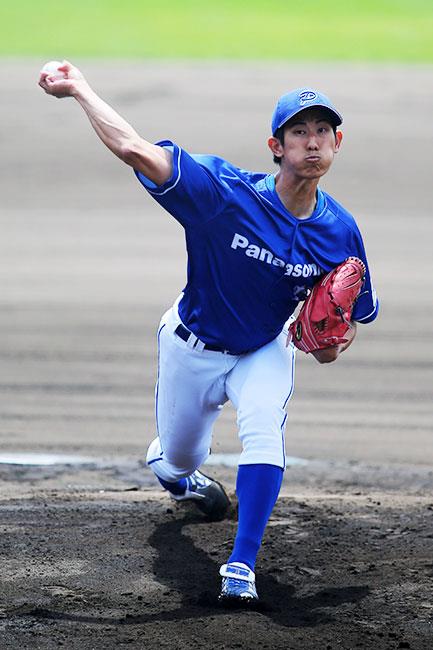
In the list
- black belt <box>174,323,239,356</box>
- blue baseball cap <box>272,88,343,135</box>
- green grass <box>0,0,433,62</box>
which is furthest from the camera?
green grass <box>0,0,433,62</box>

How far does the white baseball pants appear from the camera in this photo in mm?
5082

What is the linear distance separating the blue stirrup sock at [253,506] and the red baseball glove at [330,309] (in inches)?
23.0

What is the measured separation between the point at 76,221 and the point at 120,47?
959cm

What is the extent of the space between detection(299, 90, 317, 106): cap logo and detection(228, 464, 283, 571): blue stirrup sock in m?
1.42

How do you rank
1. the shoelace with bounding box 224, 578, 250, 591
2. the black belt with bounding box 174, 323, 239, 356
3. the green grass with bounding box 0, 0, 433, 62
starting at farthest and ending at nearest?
1. the green grass with bounding box 0, 0, 433, 62
2. the black belt with bounding box 174, 323, 239, 356
3. the shoelace with bounding box 224, 578, 250, 591

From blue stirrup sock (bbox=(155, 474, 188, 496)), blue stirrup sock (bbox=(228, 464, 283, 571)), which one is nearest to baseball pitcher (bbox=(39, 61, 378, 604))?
blue stirrup sock (bbox=(228, 464, 283, 571))

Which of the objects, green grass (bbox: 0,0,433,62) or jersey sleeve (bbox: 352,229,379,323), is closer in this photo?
jersey sleeve (bbox: 352,229,379,323)

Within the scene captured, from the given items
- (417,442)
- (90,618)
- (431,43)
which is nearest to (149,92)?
(431,43)

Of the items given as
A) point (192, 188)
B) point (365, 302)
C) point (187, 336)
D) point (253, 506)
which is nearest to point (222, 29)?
point (365, 302)

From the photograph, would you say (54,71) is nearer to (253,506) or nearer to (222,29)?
(253,506)

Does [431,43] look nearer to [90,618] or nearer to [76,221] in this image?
[76,221]

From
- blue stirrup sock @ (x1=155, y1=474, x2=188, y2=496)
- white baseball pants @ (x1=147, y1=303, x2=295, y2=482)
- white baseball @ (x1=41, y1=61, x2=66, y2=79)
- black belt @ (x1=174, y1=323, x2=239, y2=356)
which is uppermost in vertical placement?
white baseball @ (x1=41, y1=61, x2=66, y2=79)

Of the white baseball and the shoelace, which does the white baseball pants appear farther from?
the white baseball

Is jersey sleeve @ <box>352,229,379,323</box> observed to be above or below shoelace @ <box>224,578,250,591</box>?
above
